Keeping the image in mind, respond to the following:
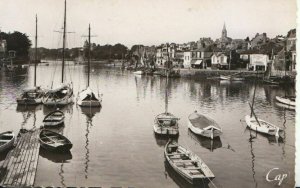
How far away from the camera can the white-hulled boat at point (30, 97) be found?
2900 centimetres

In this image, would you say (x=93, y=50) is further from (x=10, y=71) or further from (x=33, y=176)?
(x=33, y=176)

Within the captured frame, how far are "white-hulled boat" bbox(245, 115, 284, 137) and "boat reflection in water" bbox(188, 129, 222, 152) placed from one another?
2787 millimetres

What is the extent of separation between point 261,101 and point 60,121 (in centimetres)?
2035

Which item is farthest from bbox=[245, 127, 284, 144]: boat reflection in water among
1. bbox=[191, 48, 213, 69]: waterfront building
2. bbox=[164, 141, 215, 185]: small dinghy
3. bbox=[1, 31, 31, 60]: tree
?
bbox=[191, 48, 213, 69]: waterfront building

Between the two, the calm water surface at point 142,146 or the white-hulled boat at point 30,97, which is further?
the white-hulled boat at point 30,97

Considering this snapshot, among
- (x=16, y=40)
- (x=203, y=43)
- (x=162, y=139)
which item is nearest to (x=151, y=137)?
(x=162, y=139)

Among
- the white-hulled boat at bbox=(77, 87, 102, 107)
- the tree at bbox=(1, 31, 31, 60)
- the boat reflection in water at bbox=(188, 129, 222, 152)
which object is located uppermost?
the tree at bbox=(1, 31, 31, 60)

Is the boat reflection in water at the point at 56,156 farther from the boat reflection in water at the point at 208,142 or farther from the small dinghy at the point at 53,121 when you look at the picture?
the boat reflection in water at the point at 208,142

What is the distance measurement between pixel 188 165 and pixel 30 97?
18.5m

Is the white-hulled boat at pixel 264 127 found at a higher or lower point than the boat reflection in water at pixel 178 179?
higher

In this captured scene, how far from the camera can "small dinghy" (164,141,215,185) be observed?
44.2 ft

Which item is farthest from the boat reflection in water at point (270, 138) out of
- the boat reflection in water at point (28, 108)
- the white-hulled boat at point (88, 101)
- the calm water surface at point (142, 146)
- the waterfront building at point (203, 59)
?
the waterfront building at point (203, 59)

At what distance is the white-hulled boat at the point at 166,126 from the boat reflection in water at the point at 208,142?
1084mm

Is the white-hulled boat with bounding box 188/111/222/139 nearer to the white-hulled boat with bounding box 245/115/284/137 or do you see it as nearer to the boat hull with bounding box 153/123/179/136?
the boat hull with bounding box 153/123/179/136
